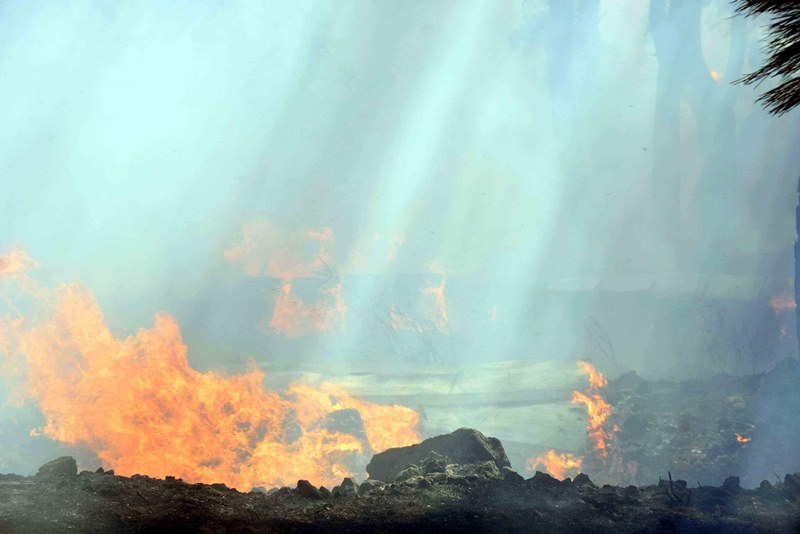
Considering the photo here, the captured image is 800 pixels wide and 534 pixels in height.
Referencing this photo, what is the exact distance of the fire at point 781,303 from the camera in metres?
22.3

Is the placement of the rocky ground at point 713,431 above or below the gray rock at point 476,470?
above

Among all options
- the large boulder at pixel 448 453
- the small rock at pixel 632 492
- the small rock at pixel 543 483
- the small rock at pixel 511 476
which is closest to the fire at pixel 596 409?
the large boulder at pixel 448 453

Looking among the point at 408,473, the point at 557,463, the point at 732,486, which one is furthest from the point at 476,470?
the point at 557,463

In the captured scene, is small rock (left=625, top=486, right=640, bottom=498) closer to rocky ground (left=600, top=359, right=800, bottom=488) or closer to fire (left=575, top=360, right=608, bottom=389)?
rocky ground (left=600, top=359, right=800, bottom=488)

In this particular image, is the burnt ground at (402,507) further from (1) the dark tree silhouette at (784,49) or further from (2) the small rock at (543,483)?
(1) the dark tree silhouette at (784,49)

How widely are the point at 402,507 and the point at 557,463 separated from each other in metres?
8.41

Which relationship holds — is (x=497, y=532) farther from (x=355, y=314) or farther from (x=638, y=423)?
(x=355, y=314)

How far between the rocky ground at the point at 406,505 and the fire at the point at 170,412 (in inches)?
188

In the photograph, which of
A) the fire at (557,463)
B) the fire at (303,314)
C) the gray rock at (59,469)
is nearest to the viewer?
the gray rock at (59,469)

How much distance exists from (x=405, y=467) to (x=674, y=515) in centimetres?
431

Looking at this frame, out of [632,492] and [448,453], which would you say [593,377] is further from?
[632,492]

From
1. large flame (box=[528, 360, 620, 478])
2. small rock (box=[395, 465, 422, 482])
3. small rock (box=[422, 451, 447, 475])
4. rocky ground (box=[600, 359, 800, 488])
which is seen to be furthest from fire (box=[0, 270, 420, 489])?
rocky ground (box=[600, 359, 800, 488])

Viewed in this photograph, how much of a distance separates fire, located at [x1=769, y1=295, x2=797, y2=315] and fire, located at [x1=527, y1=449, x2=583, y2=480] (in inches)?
534

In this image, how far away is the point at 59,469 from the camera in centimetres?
777
